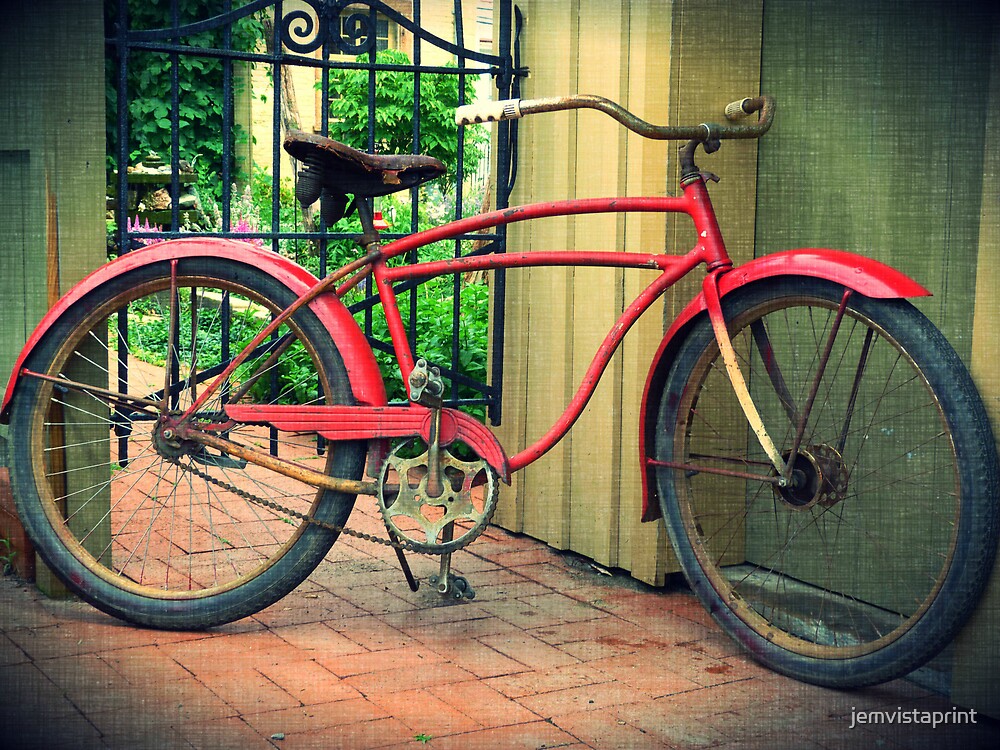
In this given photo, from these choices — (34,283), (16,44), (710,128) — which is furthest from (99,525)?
(710,128)

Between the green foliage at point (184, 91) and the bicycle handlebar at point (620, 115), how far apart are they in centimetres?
836

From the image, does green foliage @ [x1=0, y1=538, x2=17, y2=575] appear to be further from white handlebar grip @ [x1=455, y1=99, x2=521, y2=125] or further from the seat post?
white handlebar grip @ [x1=455, y1=99, x2=521, y2=125]

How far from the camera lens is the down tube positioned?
2920 millimetres

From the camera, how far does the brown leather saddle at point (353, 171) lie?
3.01 meters

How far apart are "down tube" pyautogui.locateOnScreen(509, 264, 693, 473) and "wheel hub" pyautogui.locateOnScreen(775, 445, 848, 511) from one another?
55 cm

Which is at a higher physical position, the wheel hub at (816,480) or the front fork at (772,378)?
the front fork at (772,378)

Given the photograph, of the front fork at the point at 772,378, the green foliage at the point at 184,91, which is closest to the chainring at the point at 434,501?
the front fork at the point at 772,378

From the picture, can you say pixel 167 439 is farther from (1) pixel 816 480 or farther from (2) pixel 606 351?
(1) pixel 816 480

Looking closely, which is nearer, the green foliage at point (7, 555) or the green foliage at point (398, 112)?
the green foliage at point (7, 555)

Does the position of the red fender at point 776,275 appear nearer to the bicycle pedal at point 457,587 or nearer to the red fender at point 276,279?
the bicycle pedal at point 457,587

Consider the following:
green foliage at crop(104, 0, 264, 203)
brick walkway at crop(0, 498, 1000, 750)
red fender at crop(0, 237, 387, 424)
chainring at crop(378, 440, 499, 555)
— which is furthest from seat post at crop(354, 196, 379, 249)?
green foliage at crop(104, 0, 264, 203)

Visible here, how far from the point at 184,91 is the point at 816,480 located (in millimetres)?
10015

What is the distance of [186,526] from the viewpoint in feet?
13.6

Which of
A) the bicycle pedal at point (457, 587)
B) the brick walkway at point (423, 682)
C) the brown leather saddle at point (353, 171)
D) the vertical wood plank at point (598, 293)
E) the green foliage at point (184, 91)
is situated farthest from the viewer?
the green foliage at point (184, 91)
